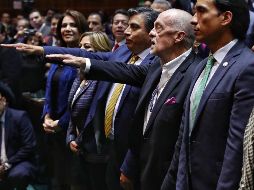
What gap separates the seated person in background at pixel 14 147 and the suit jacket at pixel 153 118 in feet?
6.81

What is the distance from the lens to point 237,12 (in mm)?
2631

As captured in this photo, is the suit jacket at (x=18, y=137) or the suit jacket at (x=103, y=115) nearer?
the suit jacket at (x=103, y=115)

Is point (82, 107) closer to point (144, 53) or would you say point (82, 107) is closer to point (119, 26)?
point (144, 53)

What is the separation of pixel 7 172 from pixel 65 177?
2.52 ft

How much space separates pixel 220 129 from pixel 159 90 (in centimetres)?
73

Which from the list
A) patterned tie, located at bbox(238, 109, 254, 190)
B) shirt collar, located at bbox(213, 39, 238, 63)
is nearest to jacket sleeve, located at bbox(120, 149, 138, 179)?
shirt collar, located at bbox(213, 39, 238, 63)

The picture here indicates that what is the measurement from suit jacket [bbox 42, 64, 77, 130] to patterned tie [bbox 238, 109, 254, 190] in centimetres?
253

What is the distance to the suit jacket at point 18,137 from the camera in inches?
209

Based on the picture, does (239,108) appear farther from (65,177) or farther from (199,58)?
(65,177)

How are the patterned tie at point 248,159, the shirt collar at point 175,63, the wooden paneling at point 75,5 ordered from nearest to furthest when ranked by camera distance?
the patterned tie at point 248,159
the shirt collar at point 175,63
the wooden paneling at point 75,5

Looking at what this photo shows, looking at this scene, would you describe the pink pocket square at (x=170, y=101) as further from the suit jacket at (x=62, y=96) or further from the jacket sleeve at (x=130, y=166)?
the suit jacket at (x=62, y=96)

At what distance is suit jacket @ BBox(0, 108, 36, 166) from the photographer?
5309 mm

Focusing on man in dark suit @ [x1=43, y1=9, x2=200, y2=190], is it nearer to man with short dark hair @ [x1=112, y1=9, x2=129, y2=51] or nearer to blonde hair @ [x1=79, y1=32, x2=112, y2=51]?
blonde hair @ [x1=79, y1=32, x2=112, y2=51]

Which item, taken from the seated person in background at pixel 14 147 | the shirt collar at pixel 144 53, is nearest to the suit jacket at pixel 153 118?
the shirt collar at pixel 144 53
